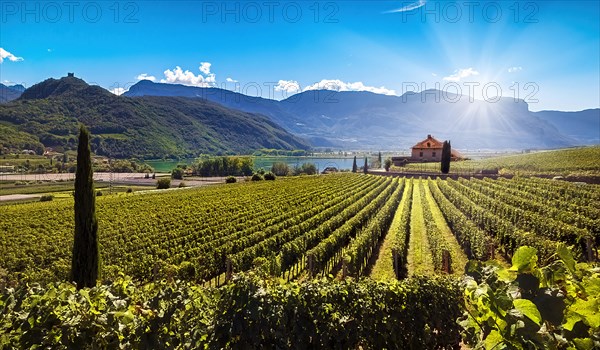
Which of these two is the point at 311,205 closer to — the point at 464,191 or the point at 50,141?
the point at 464,191

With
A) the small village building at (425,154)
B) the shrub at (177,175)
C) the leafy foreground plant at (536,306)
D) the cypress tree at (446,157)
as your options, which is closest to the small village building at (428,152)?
the small village building at (425,154)

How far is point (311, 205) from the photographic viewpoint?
29.4 metres

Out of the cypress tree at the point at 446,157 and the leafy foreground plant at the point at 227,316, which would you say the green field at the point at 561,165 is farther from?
the leafy foreground plant at the point at 227,316

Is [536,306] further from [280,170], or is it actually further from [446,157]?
[280,170]

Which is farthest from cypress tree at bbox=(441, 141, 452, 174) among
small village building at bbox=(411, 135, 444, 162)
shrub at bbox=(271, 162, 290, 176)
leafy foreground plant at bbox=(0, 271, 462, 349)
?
leafy foreground plant at bbox=(0, 271, 462, 349)

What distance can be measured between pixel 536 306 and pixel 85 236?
435 inches

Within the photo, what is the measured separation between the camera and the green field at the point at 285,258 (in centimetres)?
372

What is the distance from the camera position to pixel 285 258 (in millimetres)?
15766

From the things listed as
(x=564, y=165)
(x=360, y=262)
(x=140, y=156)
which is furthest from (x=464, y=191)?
→ (x=140, y=156)

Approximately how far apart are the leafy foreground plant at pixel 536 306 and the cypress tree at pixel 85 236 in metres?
10.6

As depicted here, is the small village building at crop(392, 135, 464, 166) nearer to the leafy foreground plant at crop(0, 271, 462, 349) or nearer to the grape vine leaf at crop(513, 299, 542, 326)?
the leafy foreground plant at crop(0, 271, 462, 349)

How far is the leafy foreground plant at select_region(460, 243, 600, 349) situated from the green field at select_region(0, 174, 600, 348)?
0.04 meters

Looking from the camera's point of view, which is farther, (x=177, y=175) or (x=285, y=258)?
(x=177, y=175)

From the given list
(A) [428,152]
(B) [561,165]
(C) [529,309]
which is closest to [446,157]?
(B) [561,165]
